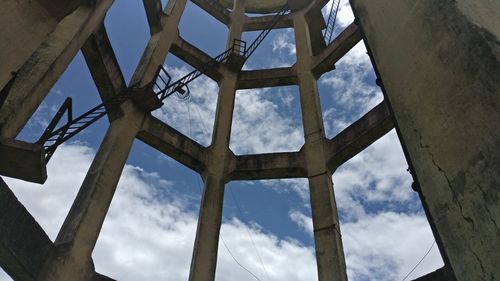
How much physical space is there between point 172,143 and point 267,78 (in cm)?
557

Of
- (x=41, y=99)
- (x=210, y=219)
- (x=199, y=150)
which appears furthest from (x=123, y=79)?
(x=210, y=219)

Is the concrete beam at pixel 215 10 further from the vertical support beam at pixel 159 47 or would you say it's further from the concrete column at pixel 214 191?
the concrete column at pixel 214 191

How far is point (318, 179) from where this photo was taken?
13.1 meters

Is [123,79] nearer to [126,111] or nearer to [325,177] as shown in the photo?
[126,111]

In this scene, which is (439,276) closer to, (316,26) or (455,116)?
(455,116)

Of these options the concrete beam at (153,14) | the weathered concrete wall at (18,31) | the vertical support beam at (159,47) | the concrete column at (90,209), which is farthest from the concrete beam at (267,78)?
the weathered concrete wall at (18,31)

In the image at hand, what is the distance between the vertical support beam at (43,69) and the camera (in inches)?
305

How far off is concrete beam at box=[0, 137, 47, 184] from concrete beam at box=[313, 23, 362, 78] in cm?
1237

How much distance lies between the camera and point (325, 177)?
13.1 meters

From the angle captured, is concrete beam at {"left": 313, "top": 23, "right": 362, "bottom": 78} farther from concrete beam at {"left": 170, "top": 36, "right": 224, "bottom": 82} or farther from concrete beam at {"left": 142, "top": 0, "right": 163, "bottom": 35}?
concrete beam at {"left": 142, "top": 0, "right": 163, "bottom": 35}

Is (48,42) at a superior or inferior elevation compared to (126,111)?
inferior

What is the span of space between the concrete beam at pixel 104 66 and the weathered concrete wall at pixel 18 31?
22.9ft

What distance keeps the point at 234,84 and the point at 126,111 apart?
18.7 feet

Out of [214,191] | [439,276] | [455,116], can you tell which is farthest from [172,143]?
[455,116]
